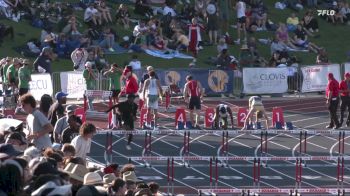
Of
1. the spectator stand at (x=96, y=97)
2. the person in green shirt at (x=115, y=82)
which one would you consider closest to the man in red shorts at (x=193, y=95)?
the person in green shirt at (x=115, y=82)

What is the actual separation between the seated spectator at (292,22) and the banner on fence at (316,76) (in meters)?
6.46

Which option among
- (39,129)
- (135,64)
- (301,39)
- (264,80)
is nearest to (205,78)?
(264,80)

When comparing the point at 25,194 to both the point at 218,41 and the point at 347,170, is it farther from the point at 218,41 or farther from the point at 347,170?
the point at 218,41

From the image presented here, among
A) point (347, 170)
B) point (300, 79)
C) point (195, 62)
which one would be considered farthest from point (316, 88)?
point (347, 170)

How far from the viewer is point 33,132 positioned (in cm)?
1677

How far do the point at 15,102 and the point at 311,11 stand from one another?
15.6 metres

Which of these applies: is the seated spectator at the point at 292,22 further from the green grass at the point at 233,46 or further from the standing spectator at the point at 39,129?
the standing spectator at the point at 39,129

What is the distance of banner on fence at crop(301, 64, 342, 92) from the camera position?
37.5 meters

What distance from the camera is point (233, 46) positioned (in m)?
42.3

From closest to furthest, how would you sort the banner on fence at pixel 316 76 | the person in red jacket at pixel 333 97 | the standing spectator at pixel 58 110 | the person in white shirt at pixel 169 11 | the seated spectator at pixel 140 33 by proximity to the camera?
the standing spectator at pixel 58 110 → the person in red jacket at pixel 333 97 → the banner on fence at pixel 316 76 → the seated spectator at pixel 140 33 → the person in white shirt at pixel 169 11

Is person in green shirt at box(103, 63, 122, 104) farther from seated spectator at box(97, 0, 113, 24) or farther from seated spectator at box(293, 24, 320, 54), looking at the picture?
seated spectator at box(293, 24, 320, 54)

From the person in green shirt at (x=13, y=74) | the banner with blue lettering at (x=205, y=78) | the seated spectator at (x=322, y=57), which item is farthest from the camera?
the seated spectator at (x=322, y=57)

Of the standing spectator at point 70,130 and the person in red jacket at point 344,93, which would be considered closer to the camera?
the standing spectator at point 70,130

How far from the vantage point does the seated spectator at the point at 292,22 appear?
145 ft
